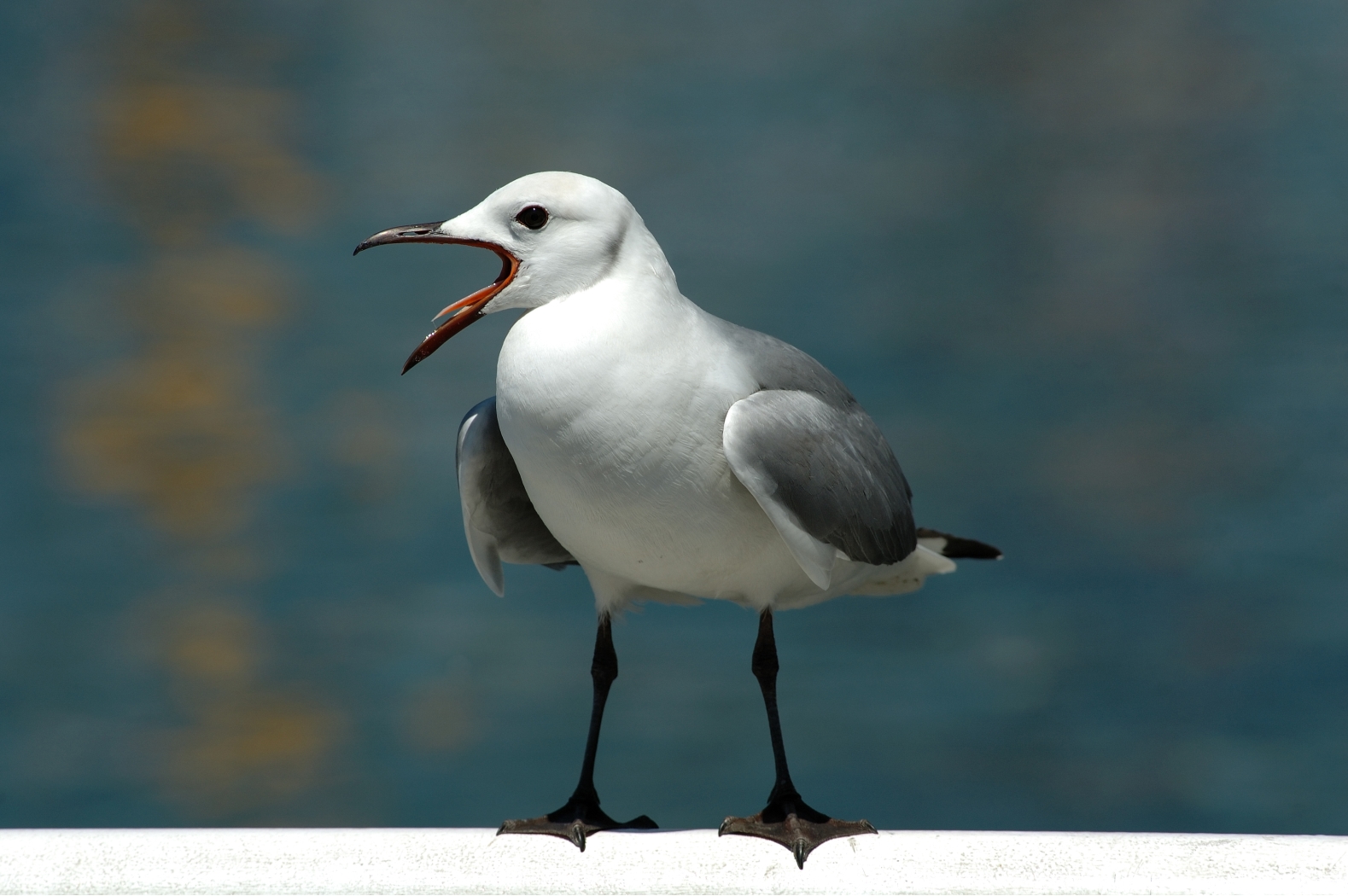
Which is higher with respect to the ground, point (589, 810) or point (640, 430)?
point (640, 430)

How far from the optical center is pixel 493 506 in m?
1.50

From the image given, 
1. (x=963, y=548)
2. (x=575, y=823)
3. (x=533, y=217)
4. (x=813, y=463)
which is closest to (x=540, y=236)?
(x=533, y=217)

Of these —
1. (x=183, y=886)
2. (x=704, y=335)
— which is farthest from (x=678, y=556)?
(x=183, y=886)

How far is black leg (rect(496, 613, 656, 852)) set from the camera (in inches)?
54.7

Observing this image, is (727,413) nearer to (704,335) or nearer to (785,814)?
(704,335)

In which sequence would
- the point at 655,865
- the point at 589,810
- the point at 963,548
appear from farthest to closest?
1. the point at 963,548
2. the point at 589,810
3. the point at 655,865

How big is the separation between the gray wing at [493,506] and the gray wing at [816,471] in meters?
0.25

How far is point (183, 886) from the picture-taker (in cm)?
129

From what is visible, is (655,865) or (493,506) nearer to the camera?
(655,865)

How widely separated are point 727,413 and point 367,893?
508 mm

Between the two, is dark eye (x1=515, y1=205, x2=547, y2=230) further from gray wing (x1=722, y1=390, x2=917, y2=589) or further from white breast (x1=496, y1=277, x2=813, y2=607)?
gray wing (x1=722, y1=390, x2=917, y2=589)

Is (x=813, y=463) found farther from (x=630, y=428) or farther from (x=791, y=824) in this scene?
(x=791, y=824)

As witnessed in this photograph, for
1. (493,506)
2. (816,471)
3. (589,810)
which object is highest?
(816,471)

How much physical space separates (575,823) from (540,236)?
1.74 ft
